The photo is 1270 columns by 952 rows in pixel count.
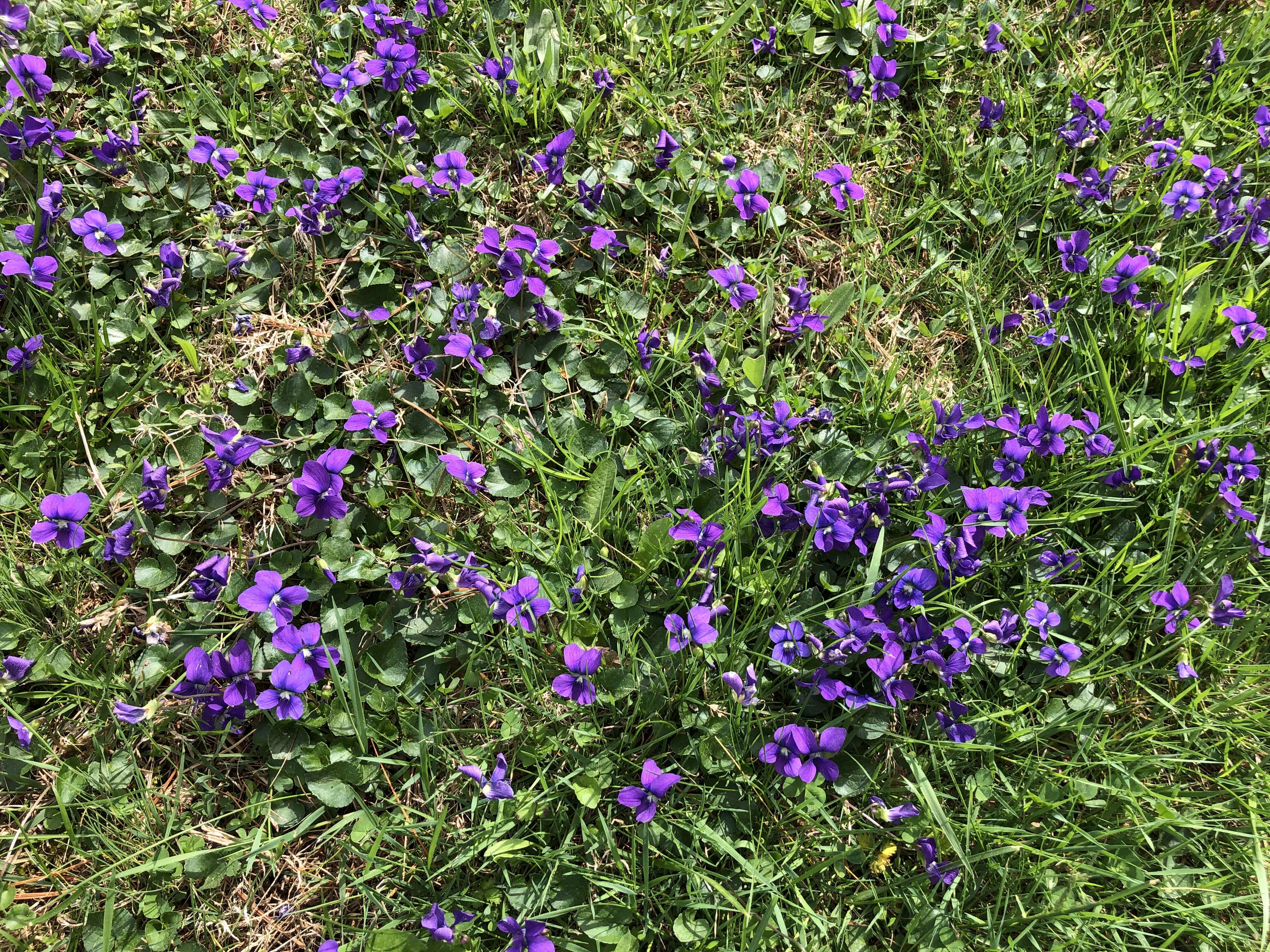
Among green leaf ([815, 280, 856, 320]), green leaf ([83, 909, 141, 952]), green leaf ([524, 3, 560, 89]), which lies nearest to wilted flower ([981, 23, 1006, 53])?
green leaf ([815, 280, 856, 320])

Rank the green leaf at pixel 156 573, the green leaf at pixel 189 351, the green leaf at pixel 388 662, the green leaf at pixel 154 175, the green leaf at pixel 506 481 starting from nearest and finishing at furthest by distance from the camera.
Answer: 1. the green leaf at pixel 388 662
2. the green leaf at pixel 156 573
3. the green leaf at pixel 506 481
4. the green leaf at pixel 189 351
5. the green leaf at pixel 154 175

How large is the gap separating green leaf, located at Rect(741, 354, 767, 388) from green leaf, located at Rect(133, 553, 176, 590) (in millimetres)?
1815

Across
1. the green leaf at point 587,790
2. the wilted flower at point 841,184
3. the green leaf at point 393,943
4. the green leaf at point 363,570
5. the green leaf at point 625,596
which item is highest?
the wilted flower at point 841,184

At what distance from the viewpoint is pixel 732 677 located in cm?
211

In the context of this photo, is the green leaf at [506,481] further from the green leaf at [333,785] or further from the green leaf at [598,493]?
the green leaf at [333,785]

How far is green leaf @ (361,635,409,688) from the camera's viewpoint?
229 centimetres

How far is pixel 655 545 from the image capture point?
238 cm

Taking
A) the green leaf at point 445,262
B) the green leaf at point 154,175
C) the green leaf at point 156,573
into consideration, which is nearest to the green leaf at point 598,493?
the green leaf at point 445,262

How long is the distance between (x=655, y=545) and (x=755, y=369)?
0.66m

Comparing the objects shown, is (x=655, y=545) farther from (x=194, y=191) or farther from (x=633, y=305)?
(x=194, y=191)

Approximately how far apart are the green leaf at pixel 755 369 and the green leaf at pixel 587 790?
4.17 feet

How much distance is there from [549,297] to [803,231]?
98 cm

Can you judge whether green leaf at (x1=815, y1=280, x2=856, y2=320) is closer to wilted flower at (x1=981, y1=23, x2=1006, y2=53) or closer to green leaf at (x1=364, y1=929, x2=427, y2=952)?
wilted flower at (x1=981, y1=23, x2=1006, y2=53)

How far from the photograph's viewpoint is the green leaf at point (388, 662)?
2.29m
